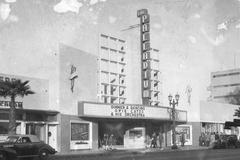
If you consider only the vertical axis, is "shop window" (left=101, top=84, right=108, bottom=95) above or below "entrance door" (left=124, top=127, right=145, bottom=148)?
above

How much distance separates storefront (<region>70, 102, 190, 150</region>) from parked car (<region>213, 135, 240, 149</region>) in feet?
24.1

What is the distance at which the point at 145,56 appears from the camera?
5441 centimetres

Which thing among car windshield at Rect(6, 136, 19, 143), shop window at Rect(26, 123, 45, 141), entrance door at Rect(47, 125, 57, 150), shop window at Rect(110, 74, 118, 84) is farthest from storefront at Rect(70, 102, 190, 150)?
car windshield at Rect(6, 136, 19, 143)

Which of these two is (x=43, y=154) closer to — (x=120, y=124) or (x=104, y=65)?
(x=120, y=124)

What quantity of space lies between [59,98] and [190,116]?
23.7 metres

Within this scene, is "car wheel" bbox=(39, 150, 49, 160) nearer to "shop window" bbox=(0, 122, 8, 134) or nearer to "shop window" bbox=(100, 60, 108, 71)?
"shop window" bbox=(0, 122, 8, 134)

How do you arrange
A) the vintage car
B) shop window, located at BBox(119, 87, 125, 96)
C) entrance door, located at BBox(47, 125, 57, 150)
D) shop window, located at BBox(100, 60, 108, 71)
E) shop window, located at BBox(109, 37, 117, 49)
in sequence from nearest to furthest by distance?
1. the vintage car
2. entrance door, located at BBox(47, 125, 57, 150)
3. shop window, located at BBox(100, 60, 108, 71)
4. shop window, located at BBox(109, 37, 117, 49)
5. shop window, located at BBox(119, 87, 125, 96)

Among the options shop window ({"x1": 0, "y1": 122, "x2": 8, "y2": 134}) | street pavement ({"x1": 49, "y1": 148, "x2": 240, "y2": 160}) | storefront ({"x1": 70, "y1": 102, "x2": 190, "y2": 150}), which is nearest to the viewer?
street pavement ({"x1": 49, "y1": 148, "x2": 240, "y2": 160})

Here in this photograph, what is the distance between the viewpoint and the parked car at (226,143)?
47625 mm

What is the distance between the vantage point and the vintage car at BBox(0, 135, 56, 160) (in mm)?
25297

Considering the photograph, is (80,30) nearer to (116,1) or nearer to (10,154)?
(116,1)

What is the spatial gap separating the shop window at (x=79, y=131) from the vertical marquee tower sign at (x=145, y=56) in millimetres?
11580

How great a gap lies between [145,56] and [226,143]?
14.5 m

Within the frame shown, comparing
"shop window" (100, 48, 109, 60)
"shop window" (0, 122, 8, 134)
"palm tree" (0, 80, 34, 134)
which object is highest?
"shop window" (100, 48, 109, 60)
